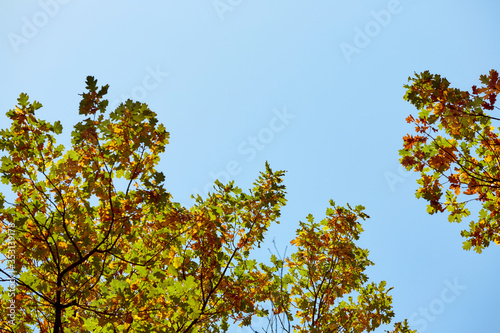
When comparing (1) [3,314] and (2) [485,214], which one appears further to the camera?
(2) [485,214]

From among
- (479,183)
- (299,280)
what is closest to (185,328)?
(299,280)

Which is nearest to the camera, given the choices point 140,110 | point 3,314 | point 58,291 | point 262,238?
point 58,291

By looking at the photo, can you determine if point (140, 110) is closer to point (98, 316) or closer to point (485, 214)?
point (98, 316)

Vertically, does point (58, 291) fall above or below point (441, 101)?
below

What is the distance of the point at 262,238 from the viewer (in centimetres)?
544

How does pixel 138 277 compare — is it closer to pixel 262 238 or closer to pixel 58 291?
pixel 58 291

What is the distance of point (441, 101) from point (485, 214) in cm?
192

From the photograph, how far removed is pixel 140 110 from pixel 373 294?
510 centimetres

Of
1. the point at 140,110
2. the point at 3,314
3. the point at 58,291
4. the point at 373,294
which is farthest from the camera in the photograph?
the point at 373,294

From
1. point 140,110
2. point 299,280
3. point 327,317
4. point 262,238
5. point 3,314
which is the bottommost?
point 327,317

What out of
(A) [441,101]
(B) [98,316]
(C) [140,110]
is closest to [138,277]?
(B) [98,316]

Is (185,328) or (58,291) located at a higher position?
(58,291)

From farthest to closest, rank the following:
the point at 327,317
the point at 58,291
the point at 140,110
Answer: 1. the point at 327,317
2. the point at 140,110
3. the point at 58,291

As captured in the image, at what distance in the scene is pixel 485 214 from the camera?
5.51 m
